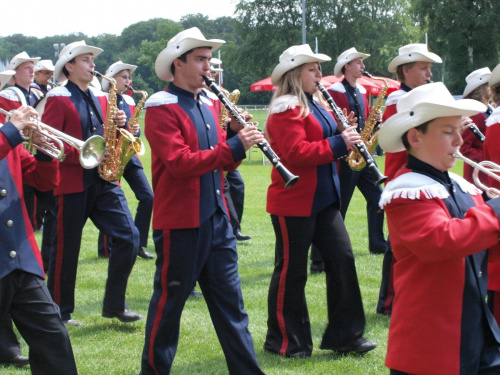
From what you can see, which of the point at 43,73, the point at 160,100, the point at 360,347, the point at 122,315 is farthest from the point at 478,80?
the point at 43,73

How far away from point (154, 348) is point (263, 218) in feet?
24.6

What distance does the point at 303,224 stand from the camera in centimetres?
520

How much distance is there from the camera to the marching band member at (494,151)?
12.8 feet

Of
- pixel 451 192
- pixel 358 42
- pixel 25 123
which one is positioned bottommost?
pixel 451 192

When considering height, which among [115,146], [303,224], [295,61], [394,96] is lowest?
[303,224]

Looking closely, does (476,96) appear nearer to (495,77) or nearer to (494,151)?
(495,77)

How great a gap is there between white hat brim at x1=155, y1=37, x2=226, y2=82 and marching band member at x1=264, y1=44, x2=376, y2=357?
0.77 meters

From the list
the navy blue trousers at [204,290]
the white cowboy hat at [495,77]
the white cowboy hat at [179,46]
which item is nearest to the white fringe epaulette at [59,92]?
the white cowboy hat at [179,46]

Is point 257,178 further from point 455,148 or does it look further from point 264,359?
point 455,148

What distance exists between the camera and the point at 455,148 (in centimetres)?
311

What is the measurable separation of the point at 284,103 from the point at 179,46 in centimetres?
90

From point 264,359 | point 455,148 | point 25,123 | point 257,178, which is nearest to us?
point 455,148

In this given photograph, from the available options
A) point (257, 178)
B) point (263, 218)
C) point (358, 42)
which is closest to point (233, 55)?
point (358, 42)

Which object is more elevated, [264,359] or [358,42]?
[358,42]
